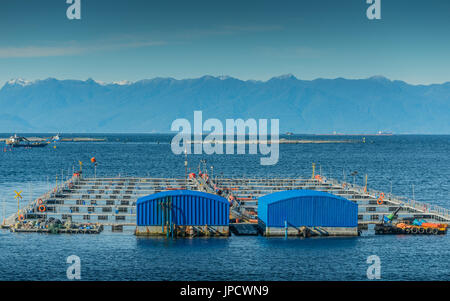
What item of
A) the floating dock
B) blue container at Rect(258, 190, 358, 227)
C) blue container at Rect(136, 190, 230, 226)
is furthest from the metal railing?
blue container at Rect(136, 190, 230, 226)

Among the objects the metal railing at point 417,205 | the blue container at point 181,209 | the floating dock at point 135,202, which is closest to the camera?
the blue container at point 181,209

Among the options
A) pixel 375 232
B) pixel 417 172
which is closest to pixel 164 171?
pixel 417 172

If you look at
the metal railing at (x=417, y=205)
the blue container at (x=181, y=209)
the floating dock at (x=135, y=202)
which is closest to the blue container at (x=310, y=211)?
the floating dock at (x=135, y=202)

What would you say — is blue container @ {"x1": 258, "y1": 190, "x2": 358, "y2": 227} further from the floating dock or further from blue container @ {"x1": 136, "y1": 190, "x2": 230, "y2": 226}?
blue container @ {"x1": 136, "y1": 190, "x2": 230, "y2": 226}

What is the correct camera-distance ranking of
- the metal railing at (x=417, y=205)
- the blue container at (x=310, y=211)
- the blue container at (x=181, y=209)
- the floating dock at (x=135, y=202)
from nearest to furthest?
the blue container at (x=181, y=209), the blue container at (x=310, y=211), the floating dock at (x=135, y=202), the metal railing at (x=417, y=205)

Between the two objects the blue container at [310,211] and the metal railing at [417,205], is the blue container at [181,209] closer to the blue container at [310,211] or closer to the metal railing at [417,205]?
the blue container at [310,211]

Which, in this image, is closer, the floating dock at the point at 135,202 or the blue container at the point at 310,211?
the blue container at the point at 310,211
